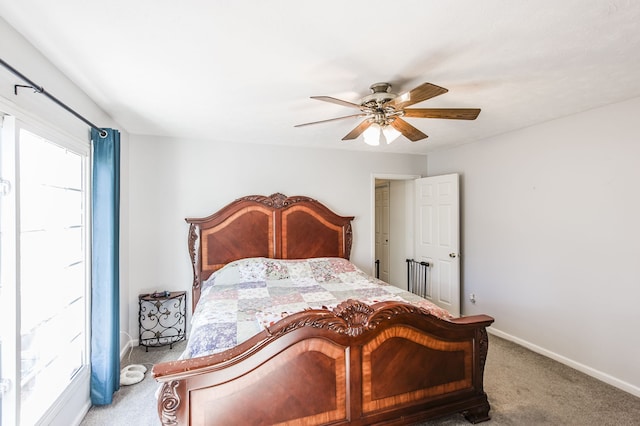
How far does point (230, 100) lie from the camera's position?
244 cm

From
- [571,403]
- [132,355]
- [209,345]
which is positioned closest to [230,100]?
[209,345]

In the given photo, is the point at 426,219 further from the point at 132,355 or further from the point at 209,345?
the point at 132,355

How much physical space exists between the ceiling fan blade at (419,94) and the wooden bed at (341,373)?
1.29m

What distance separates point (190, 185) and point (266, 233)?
1.07 meters

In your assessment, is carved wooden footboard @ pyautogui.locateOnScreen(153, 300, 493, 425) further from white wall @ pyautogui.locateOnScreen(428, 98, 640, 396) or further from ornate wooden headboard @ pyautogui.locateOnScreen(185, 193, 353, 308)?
ornate wooden headboard @ pyautogui.locateOnScreen(185, 193, 353, 308)

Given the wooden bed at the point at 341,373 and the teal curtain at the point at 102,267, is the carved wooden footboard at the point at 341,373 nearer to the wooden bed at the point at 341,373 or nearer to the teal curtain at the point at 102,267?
the wooden bed at the point at 341,373

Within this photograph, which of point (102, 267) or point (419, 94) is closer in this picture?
point (419, 94)

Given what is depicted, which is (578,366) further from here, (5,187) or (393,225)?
(5,187)

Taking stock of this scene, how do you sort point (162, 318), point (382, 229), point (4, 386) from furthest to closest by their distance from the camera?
point (382, 229) → point (162, 318) → point (4, 386)

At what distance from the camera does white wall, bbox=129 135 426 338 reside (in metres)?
3.41

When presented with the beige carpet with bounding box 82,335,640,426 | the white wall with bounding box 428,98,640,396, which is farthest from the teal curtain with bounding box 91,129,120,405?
the white wall with bounding box 428,98,640,396

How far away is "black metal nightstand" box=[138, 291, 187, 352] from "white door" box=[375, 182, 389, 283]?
336cm

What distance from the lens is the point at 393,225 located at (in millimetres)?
5203

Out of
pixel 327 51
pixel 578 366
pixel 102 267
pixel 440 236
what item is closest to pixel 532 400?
pixel 578 366
